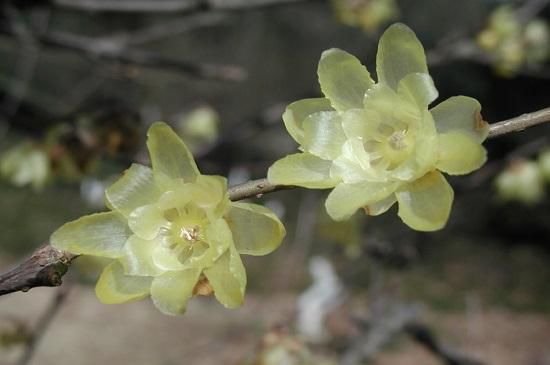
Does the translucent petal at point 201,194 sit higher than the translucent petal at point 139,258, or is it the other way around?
the translucent petal at point 201,194

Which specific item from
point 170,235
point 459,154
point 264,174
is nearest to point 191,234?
point 170,235

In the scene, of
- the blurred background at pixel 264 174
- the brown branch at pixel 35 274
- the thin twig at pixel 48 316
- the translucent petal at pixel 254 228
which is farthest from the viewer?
the blurred background at pixel 264 174

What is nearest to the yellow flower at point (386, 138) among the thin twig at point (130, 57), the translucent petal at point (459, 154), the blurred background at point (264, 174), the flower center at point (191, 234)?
the translucent petal at point (459, 154)

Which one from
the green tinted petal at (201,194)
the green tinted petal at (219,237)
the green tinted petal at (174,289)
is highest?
the green tinted petal at (201,194)

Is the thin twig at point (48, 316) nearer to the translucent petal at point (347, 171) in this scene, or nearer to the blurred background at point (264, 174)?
the blurred background at point (264, 174)

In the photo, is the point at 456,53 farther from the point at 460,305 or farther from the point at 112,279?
the point at 460,305

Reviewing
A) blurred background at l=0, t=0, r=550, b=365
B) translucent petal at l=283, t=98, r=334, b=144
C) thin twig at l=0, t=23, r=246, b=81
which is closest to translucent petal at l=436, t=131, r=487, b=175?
translucent petal at l=283, t=98, r=334, b=144

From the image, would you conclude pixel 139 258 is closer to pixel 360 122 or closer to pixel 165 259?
pixel 165 259

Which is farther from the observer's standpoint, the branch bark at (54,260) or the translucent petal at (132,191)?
the translucent petal at (132,191)
